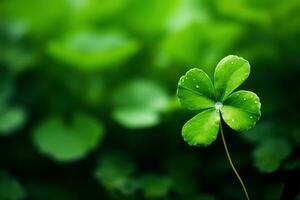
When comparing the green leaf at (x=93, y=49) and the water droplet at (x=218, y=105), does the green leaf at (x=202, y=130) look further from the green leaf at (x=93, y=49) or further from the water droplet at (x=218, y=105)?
the green leaf at (x=93, y=49)

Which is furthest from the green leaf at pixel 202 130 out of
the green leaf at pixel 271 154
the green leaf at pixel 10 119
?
the green leaf at pixel 10 119

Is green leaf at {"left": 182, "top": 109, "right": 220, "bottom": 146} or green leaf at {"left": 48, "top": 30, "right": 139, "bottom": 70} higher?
green leaf at {"left": 182, "top": 109, "right": 220, "bottom": 146}

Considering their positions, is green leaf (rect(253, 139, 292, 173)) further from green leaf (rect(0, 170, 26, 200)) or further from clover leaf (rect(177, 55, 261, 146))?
green leaf (rect(0, 170, 26, 200))

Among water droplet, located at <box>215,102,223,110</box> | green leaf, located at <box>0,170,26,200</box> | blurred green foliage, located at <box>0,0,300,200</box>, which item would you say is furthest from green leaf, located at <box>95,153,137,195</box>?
water droplet, located at <box>215,102,223,110</box>

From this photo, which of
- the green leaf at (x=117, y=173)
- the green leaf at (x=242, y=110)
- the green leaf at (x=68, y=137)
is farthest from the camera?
the green leaf at (x=68, y=137)

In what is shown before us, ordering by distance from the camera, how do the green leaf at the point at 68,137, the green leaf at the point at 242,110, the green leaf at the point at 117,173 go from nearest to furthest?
the green leaf at the point at 242,110
the green leaf at the point at 117,173
the green leaf at the point at 68,137
